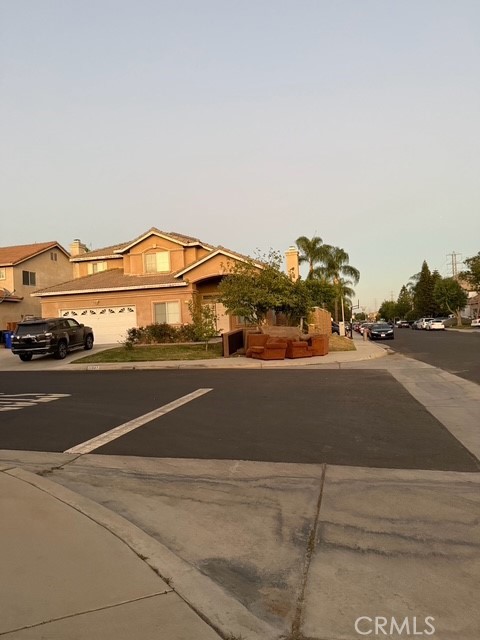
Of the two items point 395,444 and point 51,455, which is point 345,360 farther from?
point 51,455

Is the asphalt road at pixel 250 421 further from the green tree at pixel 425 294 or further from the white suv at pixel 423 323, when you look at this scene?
the green tree at pixel 425 294

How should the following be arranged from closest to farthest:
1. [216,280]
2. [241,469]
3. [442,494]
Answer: [442,494] < [241,469] < [216,280]

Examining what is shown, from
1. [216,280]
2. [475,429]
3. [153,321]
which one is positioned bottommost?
[475,429]

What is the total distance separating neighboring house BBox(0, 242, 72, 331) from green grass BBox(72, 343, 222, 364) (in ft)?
51.6

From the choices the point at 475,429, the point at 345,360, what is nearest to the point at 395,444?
the point at 475,429

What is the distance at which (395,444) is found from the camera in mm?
7207

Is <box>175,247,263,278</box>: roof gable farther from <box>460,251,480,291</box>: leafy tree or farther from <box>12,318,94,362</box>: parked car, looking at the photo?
<box>460,251,480,291</box>: leafy tree

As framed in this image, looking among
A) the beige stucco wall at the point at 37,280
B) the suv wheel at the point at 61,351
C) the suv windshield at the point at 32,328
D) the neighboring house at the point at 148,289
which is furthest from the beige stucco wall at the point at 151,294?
the suv windshield at the point at 32,328

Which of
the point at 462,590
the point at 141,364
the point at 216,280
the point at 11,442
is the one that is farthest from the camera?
the point at 216,280

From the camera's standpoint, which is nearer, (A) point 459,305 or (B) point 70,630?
(B) point 70,630

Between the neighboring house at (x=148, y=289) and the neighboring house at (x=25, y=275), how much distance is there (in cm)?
559

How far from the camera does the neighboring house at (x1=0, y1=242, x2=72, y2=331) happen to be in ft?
127

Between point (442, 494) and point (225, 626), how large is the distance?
302cm

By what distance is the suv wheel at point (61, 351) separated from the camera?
23275 mm
